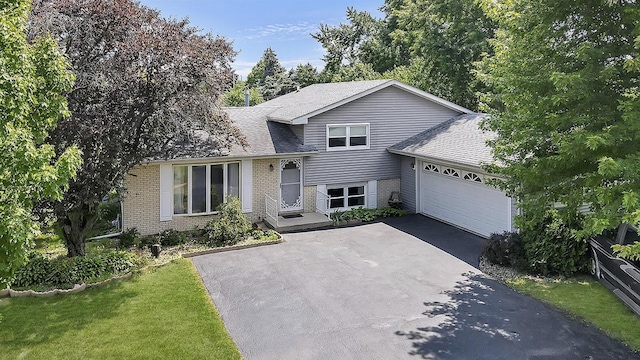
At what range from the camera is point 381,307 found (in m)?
9.73

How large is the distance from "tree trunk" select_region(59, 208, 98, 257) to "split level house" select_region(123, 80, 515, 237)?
8.38 ft

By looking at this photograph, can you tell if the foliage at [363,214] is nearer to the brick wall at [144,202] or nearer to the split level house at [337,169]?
the split level house at [337,169]

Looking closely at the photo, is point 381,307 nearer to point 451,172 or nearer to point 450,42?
point 451,172

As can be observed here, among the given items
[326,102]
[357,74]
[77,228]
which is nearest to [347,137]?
[326,102]

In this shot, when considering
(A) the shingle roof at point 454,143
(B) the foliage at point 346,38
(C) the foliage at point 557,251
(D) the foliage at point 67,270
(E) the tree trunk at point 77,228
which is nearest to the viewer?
(D) the foliage at point 67,270

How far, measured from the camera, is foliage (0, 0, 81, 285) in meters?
5.31

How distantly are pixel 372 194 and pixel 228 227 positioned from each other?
7.19 metres

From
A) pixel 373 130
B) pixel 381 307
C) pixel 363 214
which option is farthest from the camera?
pixel 373 130

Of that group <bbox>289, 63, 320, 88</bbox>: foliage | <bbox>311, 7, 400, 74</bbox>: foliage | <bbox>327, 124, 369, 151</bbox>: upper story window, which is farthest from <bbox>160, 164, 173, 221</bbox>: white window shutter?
<bbox>311, 7, 400, 74</bbox>: foliage

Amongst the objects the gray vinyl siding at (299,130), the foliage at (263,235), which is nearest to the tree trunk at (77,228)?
the foliage at (263,235)

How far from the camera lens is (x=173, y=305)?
9.73 m

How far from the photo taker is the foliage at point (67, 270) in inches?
420

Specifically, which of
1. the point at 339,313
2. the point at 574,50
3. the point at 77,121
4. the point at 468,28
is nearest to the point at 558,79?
the point at 574,50

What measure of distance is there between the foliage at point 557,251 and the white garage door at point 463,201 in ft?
7.20
